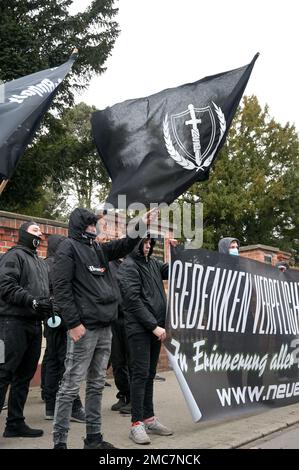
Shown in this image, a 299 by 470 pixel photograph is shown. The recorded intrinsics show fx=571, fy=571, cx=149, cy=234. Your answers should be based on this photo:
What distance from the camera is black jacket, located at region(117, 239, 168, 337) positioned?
203 inches

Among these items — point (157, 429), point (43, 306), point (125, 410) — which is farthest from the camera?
point (125, 410)

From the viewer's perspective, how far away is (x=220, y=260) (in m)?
Result: 6.22

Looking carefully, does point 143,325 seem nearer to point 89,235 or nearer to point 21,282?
point 89,235

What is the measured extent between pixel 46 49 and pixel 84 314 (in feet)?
55.0

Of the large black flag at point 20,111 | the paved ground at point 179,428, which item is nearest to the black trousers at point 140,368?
the paved ground at point 179,428

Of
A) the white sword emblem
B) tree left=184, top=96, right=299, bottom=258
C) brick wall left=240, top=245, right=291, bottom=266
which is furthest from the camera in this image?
tree left=184, top=96, right=299, bottom=258

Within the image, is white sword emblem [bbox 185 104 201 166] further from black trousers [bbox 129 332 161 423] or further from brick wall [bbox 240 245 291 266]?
brick wall [bbox 240 245 291 266]

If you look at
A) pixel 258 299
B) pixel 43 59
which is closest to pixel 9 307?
pixel 258 299

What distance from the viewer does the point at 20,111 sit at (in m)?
5.50

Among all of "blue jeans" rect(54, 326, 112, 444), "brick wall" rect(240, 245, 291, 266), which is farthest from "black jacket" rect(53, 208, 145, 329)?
"brick wall" rect(240, 245, 291, 266)

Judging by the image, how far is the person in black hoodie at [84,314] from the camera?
4.34 metres

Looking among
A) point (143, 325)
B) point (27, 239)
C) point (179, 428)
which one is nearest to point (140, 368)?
point (143, 325)

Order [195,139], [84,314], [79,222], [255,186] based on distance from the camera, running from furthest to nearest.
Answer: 1. [255,186]
2. [195,139]
3. [79,222]
4. [84,314]

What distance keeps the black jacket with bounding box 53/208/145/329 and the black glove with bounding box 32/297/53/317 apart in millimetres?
454
